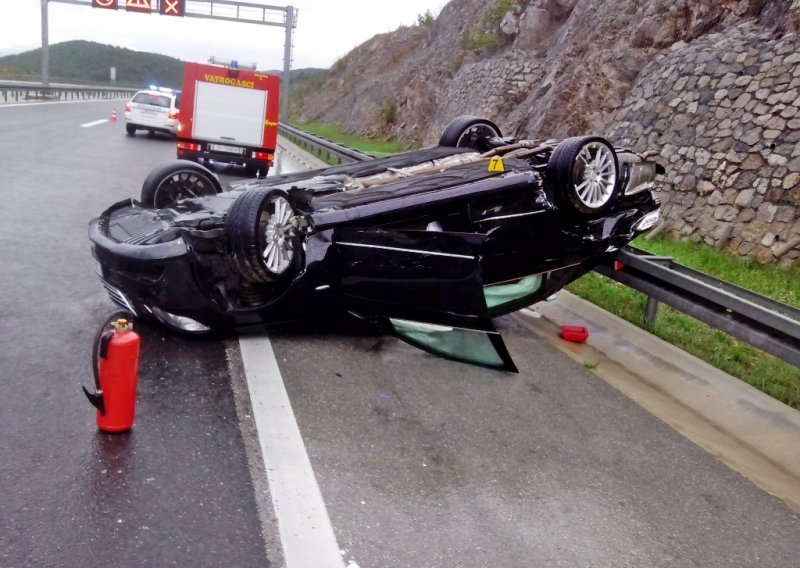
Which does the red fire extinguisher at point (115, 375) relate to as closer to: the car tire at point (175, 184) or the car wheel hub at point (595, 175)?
the car tire at point (175, 184)

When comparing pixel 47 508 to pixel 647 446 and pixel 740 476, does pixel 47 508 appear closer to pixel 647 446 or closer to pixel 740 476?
pixel 647 446

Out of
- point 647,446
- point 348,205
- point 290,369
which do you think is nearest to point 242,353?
point 290,369

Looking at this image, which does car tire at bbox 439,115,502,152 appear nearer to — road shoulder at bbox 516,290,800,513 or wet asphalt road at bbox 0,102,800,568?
road shoulder at bbox 516,290,800,513

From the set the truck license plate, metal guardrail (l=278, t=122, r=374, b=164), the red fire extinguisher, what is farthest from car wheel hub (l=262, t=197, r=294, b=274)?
the truck license plate

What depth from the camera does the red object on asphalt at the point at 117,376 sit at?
3672 mm

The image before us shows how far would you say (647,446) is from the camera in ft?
14.6

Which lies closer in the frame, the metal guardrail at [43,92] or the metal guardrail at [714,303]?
the metal guardrail at [714,303]

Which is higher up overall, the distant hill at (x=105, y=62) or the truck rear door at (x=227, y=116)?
the truck rear door at (x=227, y=116)

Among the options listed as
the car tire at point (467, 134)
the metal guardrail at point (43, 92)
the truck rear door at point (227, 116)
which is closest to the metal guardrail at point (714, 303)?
the car tire at point (467, 134)

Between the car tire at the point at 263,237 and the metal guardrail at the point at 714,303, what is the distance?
2.88 metres

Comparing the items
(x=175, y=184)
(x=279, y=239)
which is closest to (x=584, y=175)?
(x=279, y=239)

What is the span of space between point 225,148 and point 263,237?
12.3 m

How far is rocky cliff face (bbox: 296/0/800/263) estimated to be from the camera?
9.69m

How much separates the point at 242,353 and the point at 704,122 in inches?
331
